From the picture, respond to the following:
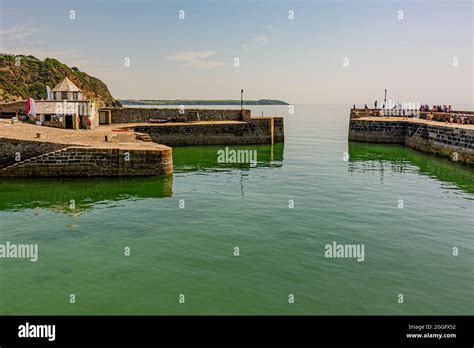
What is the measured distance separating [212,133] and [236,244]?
99.1ft

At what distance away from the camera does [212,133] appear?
42.9m

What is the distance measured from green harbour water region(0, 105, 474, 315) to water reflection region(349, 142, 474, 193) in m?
0.88

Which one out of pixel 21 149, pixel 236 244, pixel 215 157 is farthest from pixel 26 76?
pixel 236 244

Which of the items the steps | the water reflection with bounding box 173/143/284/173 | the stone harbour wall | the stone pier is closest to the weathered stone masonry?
the stone pier

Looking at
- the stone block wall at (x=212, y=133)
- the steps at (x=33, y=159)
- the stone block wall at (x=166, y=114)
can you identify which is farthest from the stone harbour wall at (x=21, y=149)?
the stone block wall at (x=166, y=114)

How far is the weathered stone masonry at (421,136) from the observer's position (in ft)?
105

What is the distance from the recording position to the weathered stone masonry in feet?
105

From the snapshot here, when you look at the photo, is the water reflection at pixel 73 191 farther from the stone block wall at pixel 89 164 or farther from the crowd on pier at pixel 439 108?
the crowd on pier at pixel 439 108

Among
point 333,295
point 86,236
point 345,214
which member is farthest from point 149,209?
point 333,295

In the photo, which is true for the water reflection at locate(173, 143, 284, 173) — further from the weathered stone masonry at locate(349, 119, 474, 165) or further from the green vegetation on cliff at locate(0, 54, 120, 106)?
the green vegetation on cliff at locate(0, 54, 120, 106)

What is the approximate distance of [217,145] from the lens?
1684 inches
